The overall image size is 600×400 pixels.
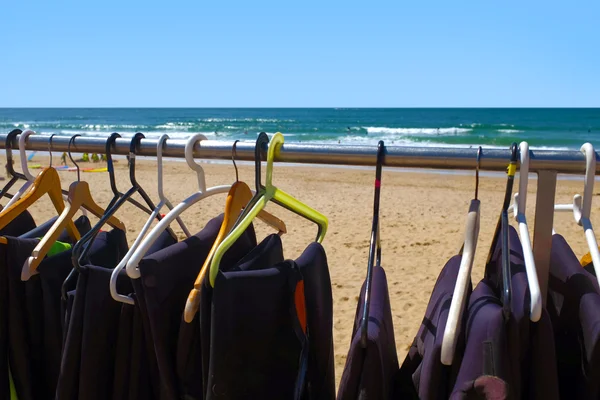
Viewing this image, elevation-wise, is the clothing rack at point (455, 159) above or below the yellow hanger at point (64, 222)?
above

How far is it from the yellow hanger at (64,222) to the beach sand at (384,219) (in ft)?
4.26

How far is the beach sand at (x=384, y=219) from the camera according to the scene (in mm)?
4707

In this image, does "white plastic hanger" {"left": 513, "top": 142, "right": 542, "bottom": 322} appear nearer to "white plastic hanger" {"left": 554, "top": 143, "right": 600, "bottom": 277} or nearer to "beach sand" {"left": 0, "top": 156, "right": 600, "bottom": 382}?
"white plastic hanger" {"left": 554, "top": 143, "right": 600, "bottom": 277}

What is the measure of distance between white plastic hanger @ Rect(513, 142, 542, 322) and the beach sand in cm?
108

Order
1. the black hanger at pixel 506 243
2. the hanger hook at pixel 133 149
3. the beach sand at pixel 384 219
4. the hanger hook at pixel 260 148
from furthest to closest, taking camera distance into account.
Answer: the beach sand at pixel 384 219, the hanger hook at pixel 133 149, the hanger hook at pixel 260 148, the black hanger at pixel 506 243

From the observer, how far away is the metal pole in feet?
3.09

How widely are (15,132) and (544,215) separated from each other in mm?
1327

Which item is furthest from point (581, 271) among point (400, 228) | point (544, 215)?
point (400, 228)

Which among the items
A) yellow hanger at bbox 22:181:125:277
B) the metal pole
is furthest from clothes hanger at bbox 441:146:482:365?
yellow hanger at bbox 22:181:125:277

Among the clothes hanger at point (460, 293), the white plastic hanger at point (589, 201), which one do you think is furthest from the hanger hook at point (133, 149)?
the white plastic hanger at point (589, 201)

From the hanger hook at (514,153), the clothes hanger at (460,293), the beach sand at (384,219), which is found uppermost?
the hanger hook at (514,153)

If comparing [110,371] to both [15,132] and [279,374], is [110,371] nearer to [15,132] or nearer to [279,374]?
[279,374]

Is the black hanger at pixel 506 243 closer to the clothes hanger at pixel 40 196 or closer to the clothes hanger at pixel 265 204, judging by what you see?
the clothes hanger at pixel 265 204

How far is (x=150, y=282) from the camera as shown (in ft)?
3.14
